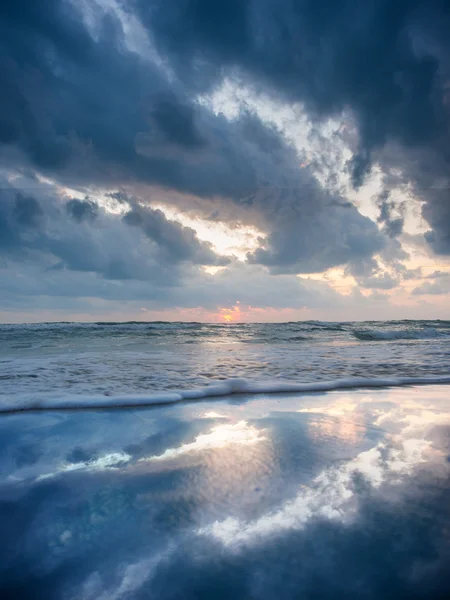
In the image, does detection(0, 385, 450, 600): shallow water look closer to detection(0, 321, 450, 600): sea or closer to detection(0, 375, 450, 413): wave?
detection(0, 321, 450, 600): sea

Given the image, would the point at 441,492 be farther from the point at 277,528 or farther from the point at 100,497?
the point at 100,497

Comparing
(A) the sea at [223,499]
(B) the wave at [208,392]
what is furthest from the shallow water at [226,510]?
(B) the wave at [208,392]

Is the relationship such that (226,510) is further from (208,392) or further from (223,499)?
(208,392)

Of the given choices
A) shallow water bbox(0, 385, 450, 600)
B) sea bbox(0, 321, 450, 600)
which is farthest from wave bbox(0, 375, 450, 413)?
shallow water bbox(0, 385, 450, 600)

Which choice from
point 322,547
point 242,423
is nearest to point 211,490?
point 322,547

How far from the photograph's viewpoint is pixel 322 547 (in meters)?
1.38

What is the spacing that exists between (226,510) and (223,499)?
0.11 m

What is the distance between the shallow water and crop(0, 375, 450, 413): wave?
66 cm

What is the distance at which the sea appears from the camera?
48.8 inches

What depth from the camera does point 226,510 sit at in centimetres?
→ 167

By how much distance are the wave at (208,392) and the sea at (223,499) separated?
0.03 m

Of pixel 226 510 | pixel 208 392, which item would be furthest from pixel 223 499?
pixel 208 392

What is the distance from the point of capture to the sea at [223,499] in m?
1.24

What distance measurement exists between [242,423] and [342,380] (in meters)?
2.53
